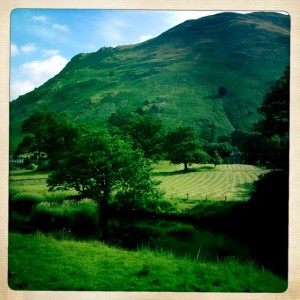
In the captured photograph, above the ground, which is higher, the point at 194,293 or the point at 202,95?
the point at 202,95

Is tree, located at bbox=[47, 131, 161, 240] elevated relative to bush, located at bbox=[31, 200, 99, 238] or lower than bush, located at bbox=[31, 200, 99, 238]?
elevated

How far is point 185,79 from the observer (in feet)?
14.1

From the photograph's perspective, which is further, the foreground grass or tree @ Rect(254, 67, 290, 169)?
tree @ Rect(254, 67, 290, 169)

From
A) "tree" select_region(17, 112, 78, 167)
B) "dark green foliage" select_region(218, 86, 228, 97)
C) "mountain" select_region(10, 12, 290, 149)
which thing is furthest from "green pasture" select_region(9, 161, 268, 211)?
"dark green foliage" select_region(218, 86, 228, 97)

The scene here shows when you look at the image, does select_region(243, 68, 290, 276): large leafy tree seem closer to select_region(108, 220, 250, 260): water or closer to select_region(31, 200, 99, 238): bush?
select_region(108, 220, 250, 260): water

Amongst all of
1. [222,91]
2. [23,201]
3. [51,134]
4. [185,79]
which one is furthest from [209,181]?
[23,201]

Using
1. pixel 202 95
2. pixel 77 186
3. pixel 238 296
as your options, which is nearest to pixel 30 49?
pixel 77 186

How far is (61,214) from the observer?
4215 mm

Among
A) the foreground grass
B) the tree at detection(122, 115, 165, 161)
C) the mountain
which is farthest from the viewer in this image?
the tree at detection(122, 115, 165, 161)

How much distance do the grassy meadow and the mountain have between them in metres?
0.49

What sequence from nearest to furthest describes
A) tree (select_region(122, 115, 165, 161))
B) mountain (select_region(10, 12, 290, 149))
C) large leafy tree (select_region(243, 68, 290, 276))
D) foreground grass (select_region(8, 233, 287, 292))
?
foreground grass (select_region(8, 233, 287, 292)), large leafy tree (select_region(243, 68, 290, 276)), mountain (select_region(10, 12, 290, 149)), tree (select_region(122, 115, 165, 161))

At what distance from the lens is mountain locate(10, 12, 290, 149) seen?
4168 mm

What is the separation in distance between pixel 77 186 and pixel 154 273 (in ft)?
3.75

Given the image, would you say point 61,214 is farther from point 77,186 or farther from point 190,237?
point 190,237
